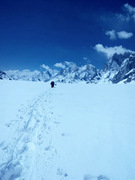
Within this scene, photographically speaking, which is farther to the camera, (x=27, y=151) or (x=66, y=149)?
(x=66, y=149)

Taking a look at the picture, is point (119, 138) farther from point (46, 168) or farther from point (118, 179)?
Result: point (46, 168)

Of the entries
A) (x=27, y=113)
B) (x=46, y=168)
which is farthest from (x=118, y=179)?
Result: (x=27, y=113)

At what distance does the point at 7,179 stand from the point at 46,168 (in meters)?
1.12

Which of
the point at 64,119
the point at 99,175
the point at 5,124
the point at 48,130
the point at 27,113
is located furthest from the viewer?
the point at 27,113

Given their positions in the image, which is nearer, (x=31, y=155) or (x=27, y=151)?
(x=31, y=155)

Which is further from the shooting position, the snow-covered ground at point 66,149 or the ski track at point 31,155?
the snow-covered ground at point 66,149

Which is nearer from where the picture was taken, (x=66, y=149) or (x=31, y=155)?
(x=31, y=155)

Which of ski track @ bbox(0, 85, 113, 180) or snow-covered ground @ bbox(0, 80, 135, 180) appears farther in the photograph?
snow-covered ground @ bbox(0, 80, 135, 180)

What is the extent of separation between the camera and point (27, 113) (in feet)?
29.2

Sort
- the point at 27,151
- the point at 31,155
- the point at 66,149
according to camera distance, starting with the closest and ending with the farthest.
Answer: the point at 31,155 < the point at 27,151 < the point at 66,149

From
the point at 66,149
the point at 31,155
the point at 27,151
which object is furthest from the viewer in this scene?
the point at 66,149

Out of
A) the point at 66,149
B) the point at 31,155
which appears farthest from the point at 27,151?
the point at 66,149

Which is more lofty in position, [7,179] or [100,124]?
[100,124]

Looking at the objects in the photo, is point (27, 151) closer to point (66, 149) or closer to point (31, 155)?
point (31, 155)
